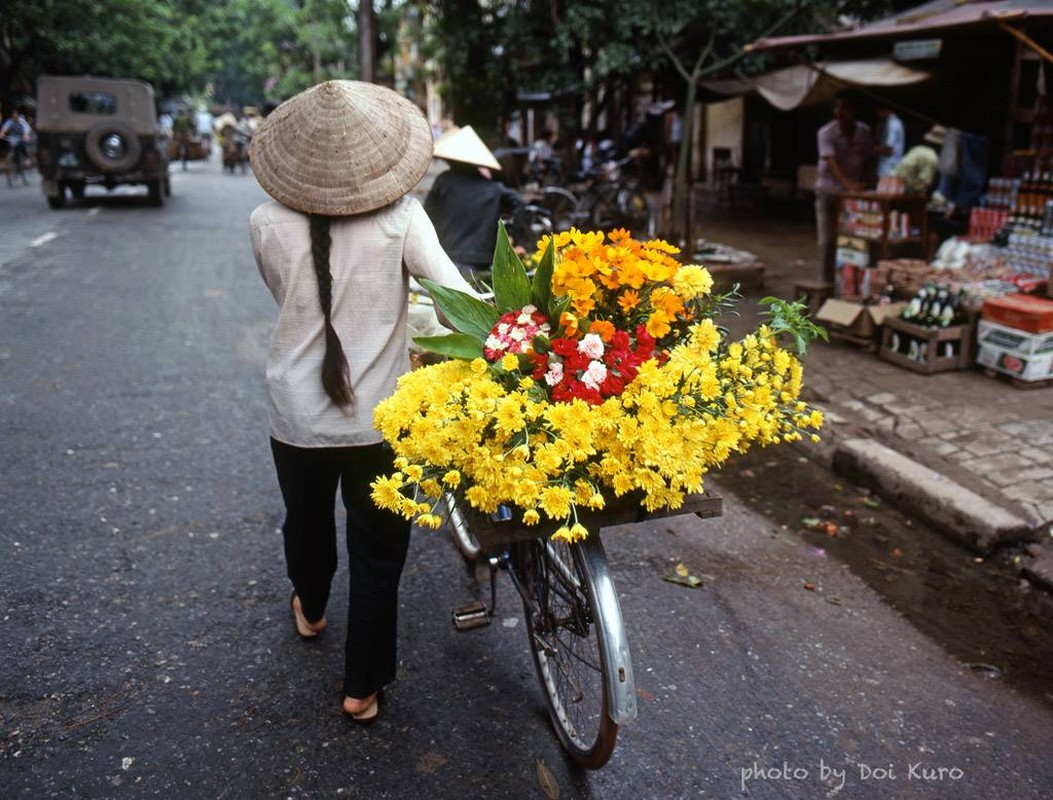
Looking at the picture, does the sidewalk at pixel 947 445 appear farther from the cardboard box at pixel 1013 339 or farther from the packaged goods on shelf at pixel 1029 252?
the packaged goods on shelf at pixel 1029 252

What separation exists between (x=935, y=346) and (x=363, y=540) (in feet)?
16.1

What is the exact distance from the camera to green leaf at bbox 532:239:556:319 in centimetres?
218

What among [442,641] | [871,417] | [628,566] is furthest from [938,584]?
[442,641]

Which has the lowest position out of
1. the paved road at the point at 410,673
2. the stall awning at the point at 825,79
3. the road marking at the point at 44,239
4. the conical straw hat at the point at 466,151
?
the paved road at the point at 410,673

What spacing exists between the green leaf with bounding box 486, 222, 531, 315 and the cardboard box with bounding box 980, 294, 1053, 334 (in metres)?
4.72

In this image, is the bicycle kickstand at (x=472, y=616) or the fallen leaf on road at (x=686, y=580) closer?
the bicycle kickstand at (x=472, y=616)

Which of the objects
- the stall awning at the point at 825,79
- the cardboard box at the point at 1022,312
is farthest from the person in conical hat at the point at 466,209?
the stall awning at the point at 825,79

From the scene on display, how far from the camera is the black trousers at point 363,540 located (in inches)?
104

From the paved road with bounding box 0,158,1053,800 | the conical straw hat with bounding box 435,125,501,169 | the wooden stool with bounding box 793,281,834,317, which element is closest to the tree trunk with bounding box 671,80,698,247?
the wooden stool with bounding box 793,281,834,317

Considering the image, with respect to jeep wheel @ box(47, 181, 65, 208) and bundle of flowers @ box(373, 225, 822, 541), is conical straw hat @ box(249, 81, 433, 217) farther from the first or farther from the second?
jeep wheel @ box(47, 181, 65, 208)

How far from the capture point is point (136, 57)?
26.5 m

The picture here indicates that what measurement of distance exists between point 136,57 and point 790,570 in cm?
2831

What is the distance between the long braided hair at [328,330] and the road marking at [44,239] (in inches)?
439

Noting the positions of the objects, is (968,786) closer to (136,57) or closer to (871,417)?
(871,417)
